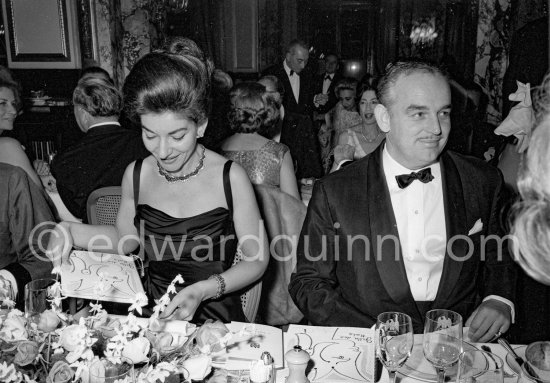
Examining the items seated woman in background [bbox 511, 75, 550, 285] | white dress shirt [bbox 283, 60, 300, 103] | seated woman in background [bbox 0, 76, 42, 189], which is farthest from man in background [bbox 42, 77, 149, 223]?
white dress shirt [bbox 283, 60, 300, 103]

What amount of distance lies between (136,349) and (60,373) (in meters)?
0.17

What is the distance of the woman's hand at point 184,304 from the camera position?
5.84ft

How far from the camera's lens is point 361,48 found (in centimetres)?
1188

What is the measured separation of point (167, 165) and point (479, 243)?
138 cm

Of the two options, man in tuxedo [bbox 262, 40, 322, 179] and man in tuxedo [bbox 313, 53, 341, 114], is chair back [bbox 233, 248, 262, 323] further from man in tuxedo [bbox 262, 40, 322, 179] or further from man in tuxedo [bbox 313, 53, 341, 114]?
man in tuxedo [bbox 313, 53, 341, 114]

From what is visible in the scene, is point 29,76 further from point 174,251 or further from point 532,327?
point 532,327

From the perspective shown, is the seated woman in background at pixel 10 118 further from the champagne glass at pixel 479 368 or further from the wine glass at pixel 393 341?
the champagne glass at pixel 479 368

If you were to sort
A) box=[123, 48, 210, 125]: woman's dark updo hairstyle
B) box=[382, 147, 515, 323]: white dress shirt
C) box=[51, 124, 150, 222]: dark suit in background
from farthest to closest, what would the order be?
1. box=[51, 124, 150, 222]: dark suit in background
2. box=[382, 147, 515, 323]: white dress shirt
3. box=[123, 48, 210, 125]: woman's dark updo hairstyle

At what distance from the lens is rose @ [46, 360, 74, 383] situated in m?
1.05

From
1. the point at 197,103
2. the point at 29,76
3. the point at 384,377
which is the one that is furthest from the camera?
the point at 29,76

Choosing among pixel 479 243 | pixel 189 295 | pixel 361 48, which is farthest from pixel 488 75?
pixel 189 295

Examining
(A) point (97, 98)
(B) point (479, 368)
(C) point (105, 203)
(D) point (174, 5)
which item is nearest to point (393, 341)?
(B) point (479, 368)

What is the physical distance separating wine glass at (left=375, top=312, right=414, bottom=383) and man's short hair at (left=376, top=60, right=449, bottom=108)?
3.34ft

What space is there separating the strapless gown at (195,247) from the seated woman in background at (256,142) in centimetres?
145
